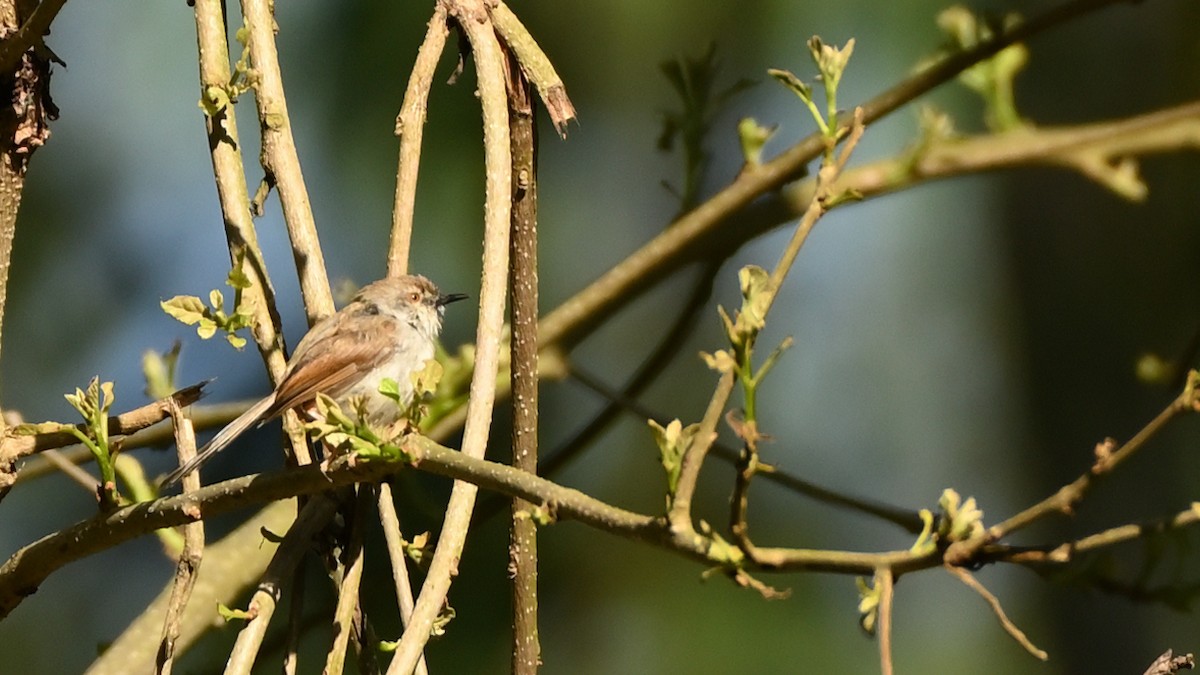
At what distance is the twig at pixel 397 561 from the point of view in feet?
6.63

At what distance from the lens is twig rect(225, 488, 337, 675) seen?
2.02 meters

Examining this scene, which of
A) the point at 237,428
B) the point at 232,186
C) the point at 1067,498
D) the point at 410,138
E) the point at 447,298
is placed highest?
the point at 447,298

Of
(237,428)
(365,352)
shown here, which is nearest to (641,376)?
(365,352)

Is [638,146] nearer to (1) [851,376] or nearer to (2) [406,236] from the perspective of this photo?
(1) [851,376]

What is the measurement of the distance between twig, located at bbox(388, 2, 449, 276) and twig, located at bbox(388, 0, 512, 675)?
8cm

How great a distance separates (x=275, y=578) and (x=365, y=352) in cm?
164

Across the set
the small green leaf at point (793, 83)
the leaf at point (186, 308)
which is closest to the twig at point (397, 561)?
the leaf at point (186, 308)

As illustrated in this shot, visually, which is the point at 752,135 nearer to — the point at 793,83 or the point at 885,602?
the point at 793,83

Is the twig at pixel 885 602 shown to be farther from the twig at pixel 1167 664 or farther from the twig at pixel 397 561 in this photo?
Answer: the twig at pixel 397 561

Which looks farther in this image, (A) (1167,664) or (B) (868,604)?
(A) (1167,664)

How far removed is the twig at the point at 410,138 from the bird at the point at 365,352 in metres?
0.12

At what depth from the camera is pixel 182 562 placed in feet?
7.01

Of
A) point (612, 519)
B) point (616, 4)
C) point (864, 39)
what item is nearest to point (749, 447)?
point (612, 519)

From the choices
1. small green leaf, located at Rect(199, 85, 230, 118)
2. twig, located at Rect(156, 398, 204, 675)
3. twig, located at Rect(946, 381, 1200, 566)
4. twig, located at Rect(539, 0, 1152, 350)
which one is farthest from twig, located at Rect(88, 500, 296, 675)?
twig, located at Rect(946, 381, 1200, 566)
